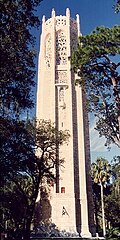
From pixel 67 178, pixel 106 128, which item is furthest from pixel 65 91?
pixel 106 128

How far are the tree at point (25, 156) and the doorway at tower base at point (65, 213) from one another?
12.4m

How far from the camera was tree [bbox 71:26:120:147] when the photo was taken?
15.5 metres

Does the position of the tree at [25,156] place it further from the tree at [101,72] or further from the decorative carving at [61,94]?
the decorative carving at [61,94]

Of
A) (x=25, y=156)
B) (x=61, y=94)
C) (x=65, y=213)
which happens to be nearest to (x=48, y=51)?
(x=61, y=94)

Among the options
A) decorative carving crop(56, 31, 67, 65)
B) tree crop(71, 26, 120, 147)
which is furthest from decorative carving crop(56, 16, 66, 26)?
tree crop(71, 26, 120, 147)

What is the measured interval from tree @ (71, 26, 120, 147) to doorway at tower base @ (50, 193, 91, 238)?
21.7 metres

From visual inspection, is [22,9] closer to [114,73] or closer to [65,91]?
[114,73]

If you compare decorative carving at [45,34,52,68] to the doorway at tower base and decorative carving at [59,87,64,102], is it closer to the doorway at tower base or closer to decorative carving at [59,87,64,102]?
decorative carving at [59,87,64,102]

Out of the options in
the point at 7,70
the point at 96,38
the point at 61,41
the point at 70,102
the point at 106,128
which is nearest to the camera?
the point at 7,70

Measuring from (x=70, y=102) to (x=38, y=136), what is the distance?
1900 cm

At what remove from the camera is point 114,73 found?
16453mm

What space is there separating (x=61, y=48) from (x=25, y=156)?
1200 inches

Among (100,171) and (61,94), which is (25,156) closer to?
(100,171)

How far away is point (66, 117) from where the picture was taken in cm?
4203
